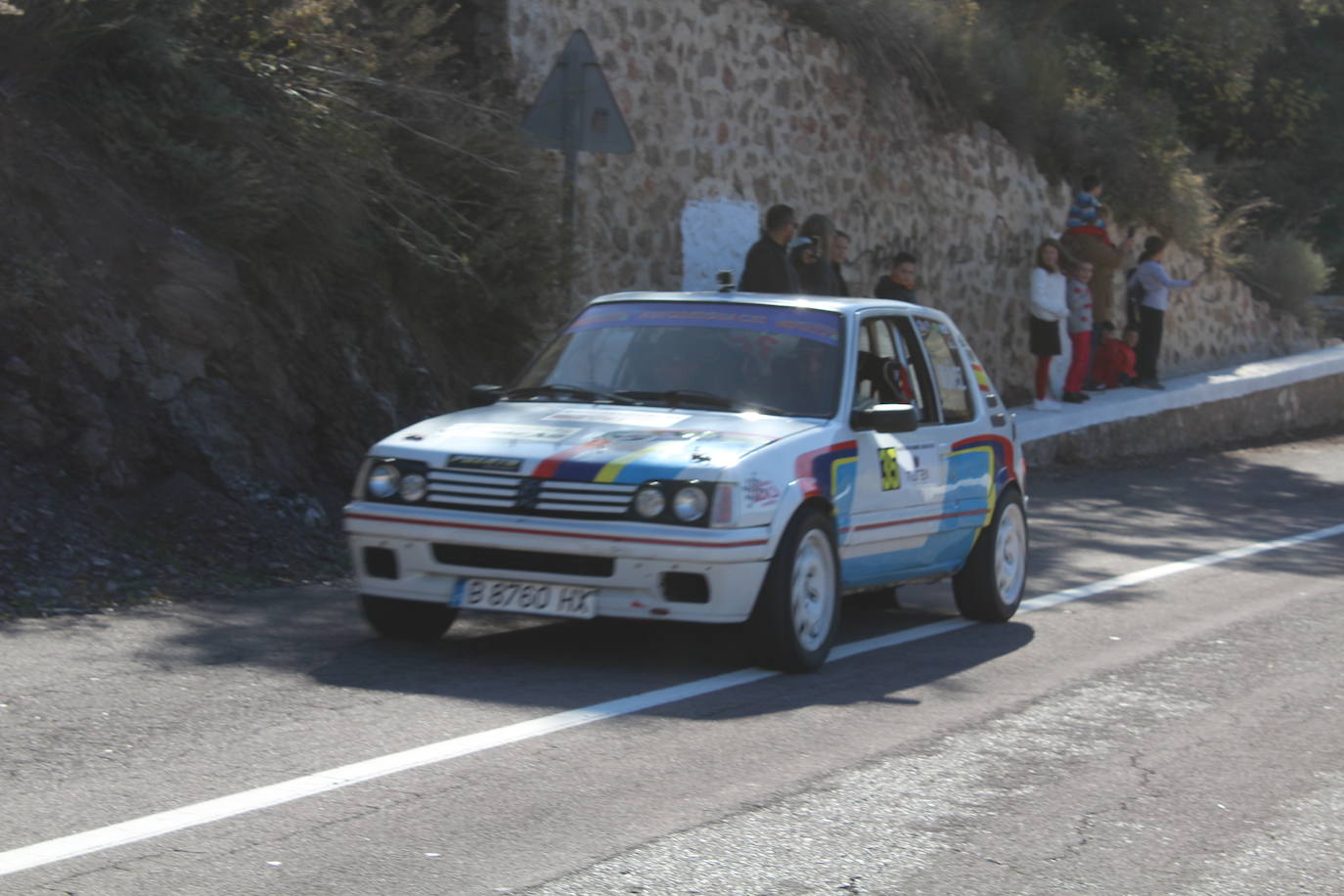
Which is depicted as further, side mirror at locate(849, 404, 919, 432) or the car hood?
side mirror at locate(849, 404, 919, 432)

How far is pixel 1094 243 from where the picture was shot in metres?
22.4

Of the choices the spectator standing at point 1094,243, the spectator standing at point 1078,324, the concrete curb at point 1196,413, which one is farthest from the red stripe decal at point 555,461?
the spectator standing at point 1094,243

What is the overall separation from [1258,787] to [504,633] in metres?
3.65

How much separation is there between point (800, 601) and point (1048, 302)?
1264cm

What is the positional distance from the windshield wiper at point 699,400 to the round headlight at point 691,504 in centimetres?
106

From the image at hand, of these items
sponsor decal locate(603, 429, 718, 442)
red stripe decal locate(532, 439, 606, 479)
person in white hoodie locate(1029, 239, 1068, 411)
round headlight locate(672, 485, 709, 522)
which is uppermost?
person in white hoodie locate(1029, 239, 1068, 411)

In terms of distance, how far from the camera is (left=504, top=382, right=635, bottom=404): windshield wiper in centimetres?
847

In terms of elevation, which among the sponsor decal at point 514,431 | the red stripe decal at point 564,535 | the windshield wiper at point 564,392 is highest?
the windshield wiper at point 564,392

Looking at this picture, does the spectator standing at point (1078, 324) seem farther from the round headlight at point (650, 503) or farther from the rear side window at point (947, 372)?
the round headlight at point (650, 503)

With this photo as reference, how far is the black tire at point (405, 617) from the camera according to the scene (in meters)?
8.02

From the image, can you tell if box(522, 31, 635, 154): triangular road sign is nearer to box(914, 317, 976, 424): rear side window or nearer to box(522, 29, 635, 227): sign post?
box(522, 29, 635, 227): sign post

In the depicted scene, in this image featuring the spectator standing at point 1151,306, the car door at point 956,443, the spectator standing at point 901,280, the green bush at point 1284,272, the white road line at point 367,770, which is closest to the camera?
the white road line at point 367,770

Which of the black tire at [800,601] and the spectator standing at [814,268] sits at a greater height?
the spectator standing at [814,268]

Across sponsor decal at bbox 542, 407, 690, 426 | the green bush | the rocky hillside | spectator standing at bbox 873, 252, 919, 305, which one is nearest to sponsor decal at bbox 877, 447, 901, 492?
sponsor decal at bbox 542, 407, 690, 426
